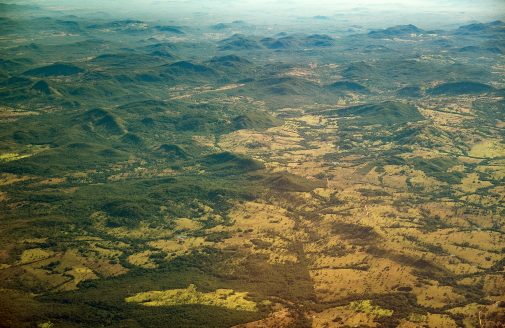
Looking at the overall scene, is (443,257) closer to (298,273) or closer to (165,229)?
(298,273)

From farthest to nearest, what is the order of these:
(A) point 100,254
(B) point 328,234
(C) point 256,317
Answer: (B) point 328,234 → (A) point 100,254 → (C) point 256,317

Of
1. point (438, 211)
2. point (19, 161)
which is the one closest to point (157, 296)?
point (438, 211)

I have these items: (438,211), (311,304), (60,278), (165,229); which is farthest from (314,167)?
(60,278)

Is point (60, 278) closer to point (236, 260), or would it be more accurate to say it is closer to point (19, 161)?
point (236, 260)

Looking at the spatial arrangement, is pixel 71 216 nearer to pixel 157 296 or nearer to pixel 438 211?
pixel 157 296

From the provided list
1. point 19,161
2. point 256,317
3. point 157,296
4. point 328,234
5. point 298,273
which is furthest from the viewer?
point 19,161

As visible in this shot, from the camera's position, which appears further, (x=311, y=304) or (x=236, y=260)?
(x=236, y=260)

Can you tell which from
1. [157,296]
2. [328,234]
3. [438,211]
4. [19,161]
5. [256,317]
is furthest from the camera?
[19,161]

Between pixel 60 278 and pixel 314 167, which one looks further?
pixel 314 167
